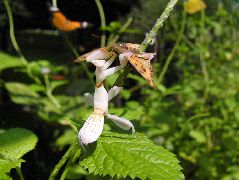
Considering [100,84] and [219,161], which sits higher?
[100,84]

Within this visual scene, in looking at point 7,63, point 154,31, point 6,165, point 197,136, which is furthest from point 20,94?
point 154,31

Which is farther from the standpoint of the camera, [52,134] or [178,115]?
[52,134]

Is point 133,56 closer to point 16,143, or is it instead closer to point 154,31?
point 154,31

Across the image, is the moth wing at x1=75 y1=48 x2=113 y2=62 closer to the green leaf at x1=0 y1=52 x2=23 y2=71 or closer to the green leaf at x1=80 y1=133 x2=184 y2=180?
the green leaf at x1=80 y1=133 x2=184 y2=180

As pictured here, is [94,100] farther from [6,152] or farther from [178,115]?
[178,115]

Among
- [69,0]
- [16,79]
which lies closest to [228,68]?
[69,0]
